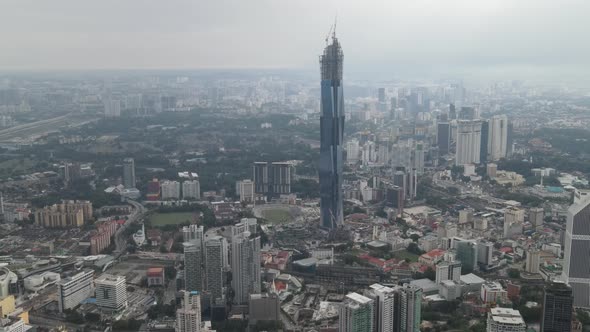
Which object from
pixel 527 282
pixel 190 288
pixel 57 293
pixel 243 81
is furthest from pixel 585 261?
pixel 243 81

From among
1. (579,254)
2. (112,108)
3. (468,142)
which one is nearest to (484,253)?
(579,254)

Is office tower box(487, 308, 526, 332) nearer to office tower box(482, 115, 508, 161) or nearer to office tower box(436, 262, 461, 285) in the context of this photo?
office tower box(436, 262, 461, 285)

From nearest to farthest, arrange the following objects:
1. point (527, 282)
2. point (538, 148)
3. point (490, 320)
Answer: point (490, 320) < point (527, 282) < point (538, 148)

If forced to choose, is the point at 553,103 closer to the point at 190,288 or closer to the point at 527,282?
the point at 527,282

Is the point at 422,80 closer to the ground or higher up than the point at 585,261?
higher up

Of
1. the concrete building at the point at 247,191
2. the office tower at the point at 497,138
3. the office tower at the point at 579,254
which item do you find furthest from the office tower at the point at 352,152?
the office tower at the point at 579,254

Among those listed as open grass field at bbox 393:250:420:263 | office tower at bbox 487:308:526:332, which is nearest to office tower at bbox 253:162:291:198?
open grass field at bbox 393:250:420:263

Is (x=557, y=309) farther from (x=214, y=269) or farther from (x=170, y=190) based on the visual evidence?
(x=170, y=190)
